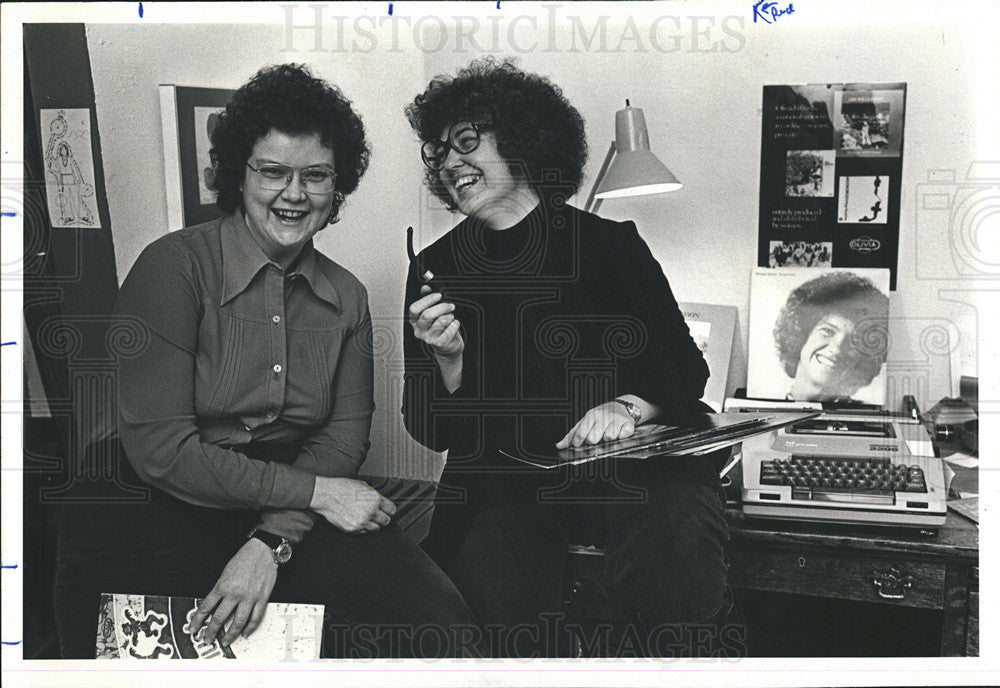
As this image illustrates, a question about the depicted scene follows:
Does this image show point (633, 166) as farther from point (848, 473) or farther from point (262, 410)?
point (262, 410)

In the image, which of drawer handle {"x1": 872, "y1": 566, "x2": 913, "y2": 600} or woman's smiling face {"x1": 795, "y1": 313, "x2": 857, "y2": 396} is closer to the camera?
drawer handle {"x1": 872, "y1": 566, "x2": 913, "y2": 600}

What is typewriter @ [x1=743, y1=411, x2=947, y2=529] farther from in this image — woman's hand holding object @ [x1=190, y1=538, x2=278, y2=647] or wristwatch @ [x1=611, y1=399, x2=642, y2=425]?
woman's hand holding object @ [x1=190, y1=538, x2=278, y2=647]

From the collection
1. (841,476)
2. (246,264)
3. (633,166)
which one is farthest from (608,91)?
(841,476)

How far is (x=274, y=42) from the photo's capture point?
68.4 inches

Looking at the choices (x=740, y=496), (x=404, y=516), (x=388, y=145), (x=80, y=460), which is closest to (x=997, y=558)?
(x=740, y=496)

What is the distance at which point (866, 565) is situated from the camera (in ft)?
5.49

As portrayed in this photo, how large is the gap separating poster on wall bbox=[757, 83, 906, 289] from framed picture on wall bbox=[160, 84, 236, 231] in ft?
3.63

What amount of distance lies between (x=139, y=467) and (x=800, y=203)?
1.43m

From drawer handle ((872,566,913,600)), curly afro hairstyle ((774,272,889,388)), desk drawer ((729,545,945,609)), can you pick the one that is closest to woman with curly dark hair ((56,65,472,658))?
desk drawer ((729,545,945,609))

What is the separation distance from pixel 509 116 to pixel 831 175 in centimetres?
66

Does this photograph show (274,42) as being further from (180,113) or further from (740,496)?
(740,496)

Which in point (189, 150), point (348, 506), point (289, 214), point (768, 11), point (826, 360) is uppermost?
point (768, 11)

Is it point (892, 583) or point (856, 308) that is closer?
point (892, 583)

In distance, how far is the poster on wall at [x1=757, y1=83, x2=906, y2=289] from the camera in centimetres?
174
